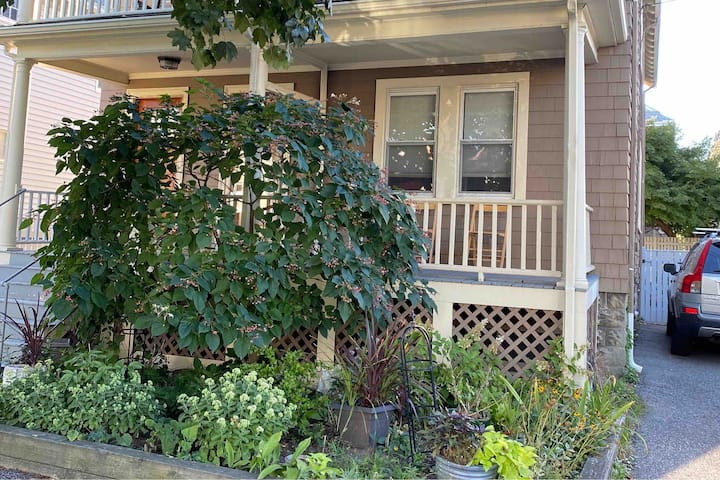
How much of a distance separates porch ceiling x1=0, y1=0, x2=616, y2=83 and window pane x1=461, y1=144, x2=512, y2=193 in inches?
45.4

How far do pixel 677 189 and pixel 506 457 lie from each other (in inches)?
784

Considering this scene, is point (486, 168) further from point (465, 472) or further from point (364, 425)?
point (465, 472)

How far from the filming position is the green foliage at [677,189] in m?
19.5

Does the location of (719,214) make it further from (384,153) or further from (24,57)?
(24,57)

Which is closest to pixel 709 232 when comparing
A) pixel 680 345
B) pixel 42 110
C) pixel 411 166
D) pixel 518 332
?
pixel 680 345

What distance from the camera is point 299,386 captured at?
443cm

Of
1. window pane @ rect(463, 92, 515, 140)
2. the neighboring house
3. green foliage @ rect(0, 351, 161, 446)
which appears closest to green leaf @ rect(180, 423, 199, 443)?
green foliage @ rect(0, 351, 161, 446)

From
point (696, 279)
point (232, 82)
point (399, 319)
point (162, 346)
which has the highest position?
point (232, 82)

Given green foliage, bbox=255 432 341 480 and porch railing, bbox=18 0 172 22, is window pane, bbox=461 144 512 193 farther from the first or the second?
green foliage, bbox=255 432 341 480

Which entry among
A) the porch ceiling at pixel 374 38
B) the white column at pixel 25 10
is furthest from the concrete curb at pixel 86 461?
the white column at pixel 25 10

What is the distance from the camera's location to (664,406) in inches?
221

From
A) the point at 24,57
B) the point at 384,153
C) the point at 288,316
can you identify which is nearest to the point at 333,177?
the point at 288,316

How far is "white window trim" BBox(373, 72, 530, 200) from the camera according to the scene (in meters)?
6.84

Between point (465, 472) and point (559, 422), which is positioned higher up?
point (559, 422)
